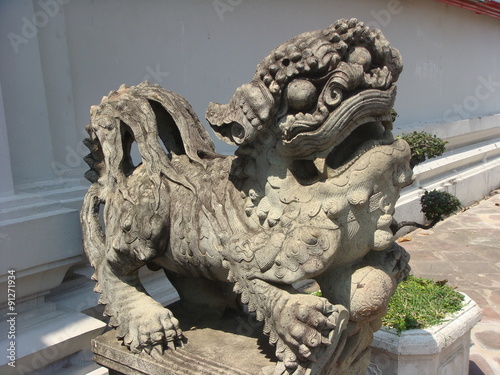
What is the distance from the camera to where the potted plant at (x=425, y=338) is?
202cm

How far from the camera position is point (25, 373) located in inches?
81.6

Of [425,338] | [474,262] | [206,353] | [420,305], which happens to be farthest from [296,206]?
[474,262]

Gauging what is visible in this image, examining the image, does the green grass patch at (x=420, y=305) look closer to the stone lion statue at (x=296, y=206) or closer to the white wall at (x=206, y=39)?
the stone lion statue at (x=296, y=206)

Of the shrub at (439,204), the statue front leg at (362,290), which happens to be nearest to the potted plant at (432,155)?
the shrub at (439,204)

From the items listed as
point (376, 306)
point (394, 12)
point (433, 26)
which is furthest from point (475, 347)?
point (433, 26)

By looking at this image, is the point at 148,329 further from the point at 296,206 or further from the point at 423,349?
the point at 423,349

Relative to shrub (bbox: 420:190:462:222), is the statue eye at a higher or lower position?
higher

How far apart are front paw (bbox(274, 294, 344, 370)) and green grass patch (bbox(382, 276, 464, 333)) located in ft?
3.06

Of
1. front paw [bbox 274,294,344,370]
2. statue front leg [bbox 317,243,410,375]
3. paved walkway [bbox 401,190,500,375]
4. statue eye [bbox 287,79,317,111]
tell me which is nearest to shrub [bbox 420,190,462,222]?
paved walkway [bbox 401,190,500,375]

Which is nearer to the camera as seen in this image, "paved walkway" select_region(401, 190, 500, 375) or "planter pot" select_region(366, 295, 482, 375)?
"planter pot" select_region(366, 295, 482, 375)

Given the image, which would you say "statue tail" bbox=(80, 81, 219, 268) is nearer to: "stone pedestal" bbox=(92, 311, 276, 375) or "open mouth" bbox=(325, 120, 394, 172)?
"stone pedestal" bbox=(92, 311, 276, 375)

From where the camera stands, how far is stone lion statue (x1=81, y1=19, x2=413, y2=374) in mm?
1229

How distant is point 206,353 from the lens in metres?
1.55

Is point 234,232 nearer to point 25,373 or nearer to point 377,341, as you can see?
point 377,341
